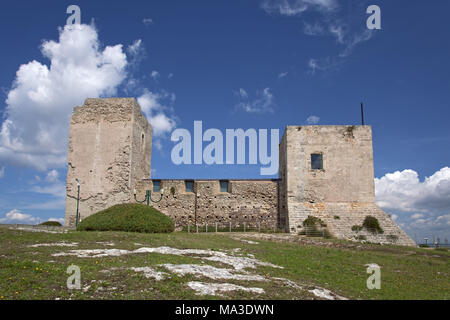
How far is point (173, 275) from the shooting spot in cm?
823

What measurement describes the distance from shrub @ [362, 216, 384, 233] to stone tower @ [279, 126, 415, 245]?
0.40 m

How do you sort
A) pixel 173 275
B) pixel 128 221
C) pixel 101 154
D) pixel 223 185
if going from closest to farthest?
pixel 173 275, pixel 128 221, pixel 101 154, pixel 223 185

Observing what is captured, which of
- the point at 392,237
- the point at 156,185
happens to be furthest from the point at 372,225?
the point at 156,185

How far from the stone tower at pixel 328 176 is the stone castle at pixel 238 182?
7 centimetres

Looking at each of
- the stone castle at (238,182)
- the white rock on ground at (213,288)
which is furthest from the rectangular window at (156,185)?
the white rock on ground at (213,288)

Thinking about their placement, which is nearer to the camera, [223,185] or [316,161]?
[316,161]

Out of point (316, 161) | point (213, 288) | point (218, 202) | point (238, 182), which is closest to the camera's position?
point (213, 288)

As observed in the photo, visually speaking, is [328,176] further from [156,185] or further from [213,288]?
[213,288]

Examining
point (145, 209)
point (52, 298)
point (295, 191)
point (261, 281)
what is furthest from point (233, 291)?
point (295, 191)

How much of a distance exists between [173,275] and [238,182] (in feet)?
64.9

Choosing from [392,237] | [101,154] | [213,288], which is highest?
[101,154]

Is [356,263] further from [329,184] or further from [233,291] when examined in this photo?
[329,184]

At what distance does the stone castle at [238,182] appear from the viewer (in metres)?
25.1

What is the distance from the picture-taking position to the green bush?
18.4 m
